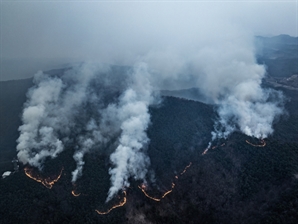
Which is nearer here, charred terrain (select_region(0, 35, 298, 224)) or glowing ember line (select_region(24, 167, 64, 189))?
charred terrain (select_region(0, 35, 298, 224))

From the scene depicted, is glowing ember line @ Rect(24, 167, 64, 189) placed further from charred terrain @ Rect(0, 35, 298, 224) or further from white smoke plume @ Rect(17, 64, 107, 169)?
white smoke plume @ Rect(17, 64, 107, 169)

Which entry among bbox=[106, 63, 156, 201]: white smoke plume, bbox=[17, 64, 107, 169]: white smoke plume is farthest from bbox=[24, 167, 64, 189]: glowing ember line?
bbox=[106, 63, 156, 201]: white smoke plume

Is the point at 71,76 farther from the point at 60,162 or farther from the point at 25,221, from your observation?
the point at 25,221

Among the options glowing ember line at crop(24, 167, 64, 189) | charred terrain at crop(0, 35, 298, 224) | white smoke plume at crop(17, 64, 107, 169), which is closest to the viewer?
charred terrain at crop(0, 35, 298, 224)

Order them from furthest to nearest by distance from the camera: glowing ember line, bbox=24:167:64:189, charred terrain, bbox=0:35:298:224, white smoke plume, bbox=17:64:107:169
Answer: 1. white smoke plume, bbox=17:64:107:169
2. glowing ember line, bbox=24:167:64:189
3. charred terrain, bbox=0:35:298:224

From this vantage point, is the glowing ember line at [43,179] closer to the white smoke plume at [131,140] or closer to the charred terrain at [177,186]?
the charred terrain at [177,186]

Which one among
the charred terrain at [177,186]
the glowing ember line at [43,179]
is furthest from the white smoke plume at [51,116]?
the charred terrain at [177,186]

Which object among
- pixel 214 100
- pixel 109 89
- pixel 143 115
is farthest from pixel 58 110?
pixel 214 100
